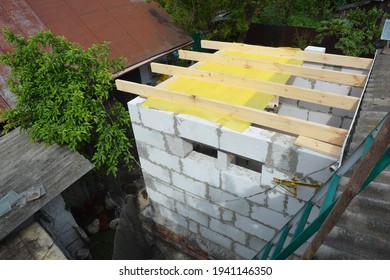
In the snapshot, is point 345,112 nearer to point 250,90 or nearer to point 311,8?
point 250,90

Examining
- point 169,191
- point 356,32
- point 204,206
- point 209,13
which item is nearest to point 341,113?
point 204,206

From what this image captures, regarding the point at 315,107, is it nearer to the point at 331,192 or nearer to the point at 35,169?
the point at 331,192

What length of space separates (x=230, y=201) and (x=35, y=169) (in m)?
4.39

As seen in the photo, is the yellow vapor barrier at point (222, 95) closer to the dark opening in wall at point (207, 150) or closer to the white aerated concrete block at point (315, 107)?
the white aerated concrete block at point (315, 107)

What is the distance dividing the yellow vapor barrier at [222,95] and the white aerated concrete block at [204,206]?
2014 millimetres

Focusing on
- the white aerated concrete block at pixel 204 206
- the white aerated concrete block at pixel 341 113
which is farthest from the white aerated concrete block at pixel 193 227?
the white aerated concrete block at pixel 341 113

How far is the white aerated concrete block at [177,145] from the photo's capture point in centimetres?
545

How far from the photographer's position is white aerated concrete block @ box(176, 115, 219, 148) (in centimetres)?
483

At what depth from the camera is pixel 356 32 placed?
11.6 metres

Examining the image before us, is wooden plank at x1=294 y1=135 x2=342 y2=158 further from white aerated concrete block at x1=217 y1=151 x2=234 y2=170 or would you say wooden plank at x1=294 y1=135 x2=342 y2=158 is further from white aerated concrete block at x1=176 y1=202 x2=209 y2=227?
white aerated concrete block at x1=176 y1=202 x2=209 y2=227

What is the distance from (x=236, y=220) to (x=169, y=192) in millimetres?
1719

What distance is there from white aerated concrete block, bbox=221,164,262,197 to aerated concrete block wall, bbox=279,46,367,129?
9.28 ft

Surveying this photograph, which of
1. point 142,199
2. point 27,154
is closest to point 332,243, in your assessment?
point 27,154

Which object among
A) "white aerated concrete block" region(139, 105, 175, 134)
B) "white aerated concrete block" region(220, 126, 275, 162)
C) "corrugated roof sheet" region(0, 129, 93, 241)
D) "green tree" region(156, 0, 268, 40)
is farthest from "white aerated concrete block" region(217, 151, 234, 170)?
"green tree" region(156, 0, 268, 40)
